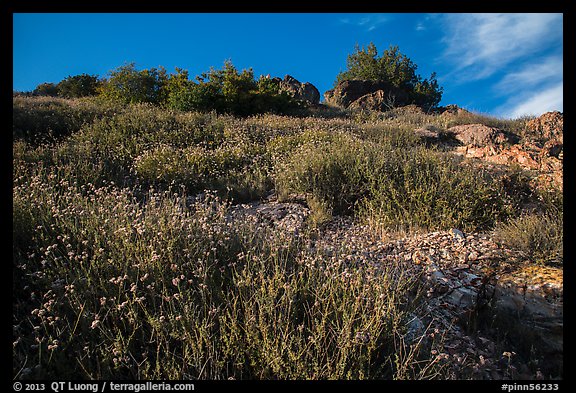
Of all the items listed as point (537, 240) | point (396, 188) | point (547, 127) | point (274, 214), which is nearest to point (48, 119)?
point (274, 214)

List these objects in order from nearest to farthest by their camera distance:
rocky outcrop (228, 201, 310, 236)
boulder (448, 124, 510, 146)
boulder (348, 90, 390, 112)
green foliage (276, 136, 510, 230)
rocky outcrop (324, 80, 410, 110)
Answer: rocky outcrop (228, 201, 310, 236), green foliage (276, 136, 510, 230), boulder (448, 124, 510, 146), boulder (348, 90, 390, 112), rocky outcrop (324, 80, 410, 110)

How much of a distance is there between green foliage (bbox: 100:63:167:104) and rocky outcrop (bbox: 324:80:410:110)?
11258 millimetres

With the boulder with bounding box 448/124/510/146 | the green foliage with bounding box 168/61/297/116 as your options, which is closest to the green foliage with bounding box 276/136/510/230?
the boulder with bounding box 448/124/510/146

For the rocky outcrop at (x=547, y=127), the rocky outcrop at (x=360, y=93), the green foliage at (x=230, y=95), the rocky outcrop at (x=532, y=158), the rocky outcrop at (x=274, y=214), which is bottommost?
the rocky outcrop at (x=274, y=214)

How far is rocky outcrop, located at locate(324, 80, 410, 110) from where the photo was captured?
2401 cm

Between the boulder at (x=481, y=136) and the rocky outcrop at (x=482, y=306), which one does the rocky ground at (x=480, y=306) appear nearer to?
the rocky outcrop at (x=482, y=306)

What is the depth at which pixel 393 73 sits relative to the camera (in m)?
32.1

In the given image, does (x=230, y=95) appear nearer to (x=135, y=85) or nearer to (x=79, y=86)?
(x=135, y=85)

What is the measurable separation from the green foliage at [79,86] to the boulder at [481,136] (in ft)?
79.5

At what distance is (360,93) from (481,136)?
51.3ft

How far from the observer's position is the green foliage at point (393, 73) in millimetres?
31812

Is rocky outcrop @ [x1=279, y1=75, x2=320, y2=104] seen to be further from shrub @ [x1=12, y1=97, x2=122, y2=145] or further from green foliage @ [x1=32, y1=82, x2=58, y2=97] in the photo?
green foliage @ [x1=32, y1=82, x2=58, y2=97]

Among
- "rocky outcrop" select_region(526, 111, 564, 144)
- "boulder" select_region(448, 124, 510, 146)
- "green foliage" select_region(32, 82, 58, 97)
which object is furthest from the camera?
"green foliage" select_region(32, 82, 58, 97)

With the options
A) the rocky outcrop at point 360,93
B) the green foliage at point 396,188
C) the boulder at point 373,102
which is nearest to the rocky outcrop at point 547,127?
the green foliage at point 396,188
